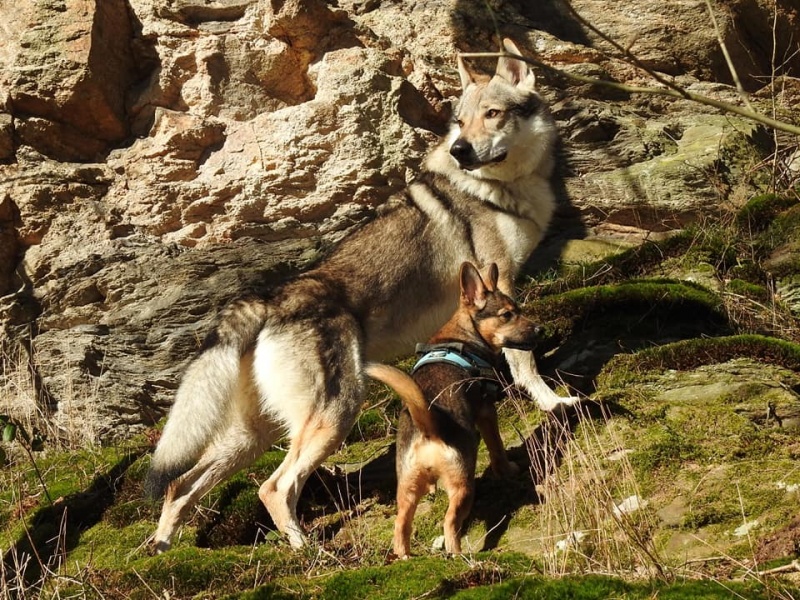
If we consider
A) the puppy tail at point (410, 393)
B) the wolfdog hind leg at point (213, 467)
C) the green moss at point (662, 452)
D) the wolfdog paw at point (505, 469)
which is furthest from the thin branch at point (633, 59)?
the wolfdog hind leg at point (213, 467)

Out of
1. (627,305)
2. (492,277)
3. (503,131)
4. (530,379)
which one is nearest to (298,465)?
(530,379)

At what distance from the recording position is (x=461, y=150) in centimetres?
721

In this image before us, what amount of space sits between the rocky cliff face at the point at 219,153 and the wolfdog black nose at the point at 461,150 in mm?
3049

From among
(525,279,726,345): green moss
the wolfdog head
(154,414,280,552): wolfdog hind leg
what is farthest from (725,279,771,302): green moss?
(154,414,280,552): wolfdog hind leg

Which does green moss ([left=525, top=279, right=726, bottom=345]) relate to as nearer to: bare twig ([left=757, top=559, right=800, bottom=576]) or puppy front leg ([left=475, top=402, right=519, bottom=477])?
puppy front leg ([left=475, top=402, right=519, bottom=477])

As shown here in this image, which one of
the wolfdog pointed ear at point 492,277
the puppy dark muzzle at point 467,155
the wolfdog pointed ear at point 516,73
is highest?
the wolfdog pointed ear at point 516,73

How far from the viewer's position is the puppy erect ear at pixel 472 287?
6.32 m

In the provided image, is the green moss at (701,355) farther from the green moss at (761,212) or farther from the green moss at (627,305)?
the green moss at (761,212)

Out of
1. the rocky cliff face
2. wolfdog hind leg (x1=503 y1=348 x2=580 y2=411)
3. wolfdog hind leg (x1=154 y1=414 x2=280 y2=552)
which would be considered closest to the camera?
wolfdog hind leg (x1=154 y1=414 x2=280 y2=552)

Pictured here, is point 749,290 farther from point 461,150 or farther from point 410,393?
point 410,393

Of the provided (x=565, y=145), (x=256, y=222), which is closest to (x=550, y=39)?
(x=565, y=145)

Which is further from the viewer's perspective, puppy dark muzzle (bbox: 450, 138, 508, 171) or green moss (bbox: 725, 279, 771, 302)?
green moss (bbox: 725, 279, 771, 302)

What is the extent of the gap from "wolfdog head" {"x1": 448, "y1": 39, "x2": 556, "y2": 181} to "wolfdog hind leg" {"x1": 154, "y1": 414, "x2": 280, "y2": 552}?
9.37ft

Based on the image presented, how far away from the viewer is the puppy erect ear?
6.32 meters
